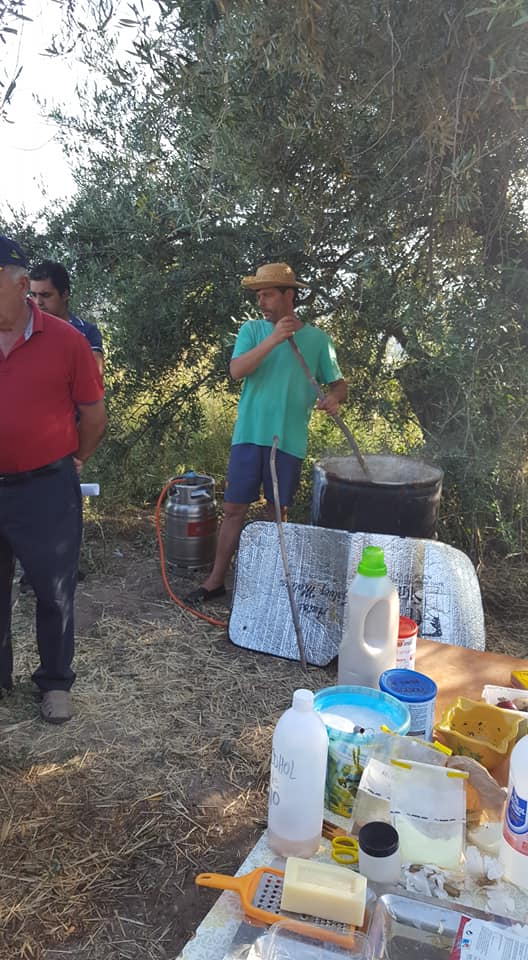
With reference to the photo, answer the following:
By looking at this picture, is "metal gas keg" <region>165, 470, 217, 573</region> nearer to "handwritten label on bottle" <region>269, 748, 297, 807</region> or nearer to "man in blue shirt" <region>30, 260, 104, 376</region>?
"man in blue shirt" <region>30, 260, 104, 376</region>

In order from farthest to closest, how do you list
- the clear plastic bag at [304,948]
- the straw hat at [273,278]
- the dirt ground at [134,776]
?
1. the straw hat at [273,278]
2. the dirt ground at [134,776]
3. the clear plastic bag at [304,948]

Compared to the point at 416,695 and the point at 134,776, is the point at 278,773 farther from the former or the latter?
the point at 134,776

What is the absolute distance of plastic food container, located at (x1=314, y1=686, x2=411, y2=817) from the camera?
1.28 meters

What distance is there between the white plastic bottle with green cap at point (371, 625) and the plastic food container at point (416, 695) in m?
0.13

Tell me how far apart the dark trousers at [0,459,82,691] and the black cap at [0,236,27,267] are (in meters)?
0.77

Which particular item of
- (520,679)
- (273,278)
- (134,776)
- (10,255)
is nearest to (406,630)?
(520,679)

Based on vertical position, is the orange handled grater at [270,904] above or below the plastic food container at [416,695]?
below

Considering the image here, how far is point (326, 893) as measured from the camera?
1.01 m

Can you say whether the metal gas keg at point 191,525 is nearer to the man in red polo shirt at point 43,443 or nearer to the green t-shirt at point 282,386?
the green t-shirt at point 282,386

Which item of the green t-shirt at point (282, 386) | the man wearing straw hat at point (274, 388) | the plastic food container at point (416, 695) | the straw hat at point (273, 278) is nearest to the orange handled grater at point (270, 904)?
the plastic food container at point (416, 695)

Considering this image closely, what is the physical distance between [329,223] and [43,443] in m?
2.00

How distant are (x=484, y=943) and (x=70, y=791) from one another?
199 centimetres

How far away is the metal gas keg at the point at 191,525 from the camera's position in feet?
15.0

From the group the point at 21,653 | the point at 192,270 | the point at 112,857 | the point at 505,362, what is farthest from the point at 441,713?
the point at 192,270
